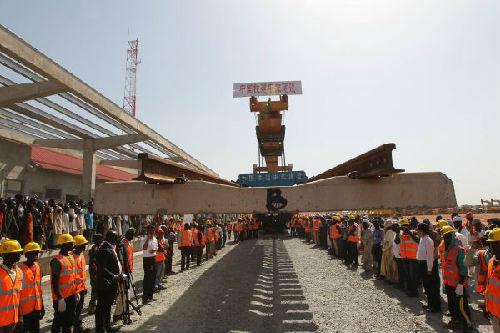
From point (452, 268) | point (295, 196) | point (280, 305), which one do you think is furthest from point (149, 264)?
point (452, 268)

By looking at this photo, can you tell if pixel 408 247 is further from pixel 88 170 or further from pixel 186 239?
pixel 88 170

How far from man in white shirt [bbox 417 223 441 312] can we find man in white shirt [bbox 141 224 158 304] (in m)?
6.50

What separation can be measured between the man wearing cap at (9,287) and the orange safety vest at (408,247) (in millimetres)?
8350

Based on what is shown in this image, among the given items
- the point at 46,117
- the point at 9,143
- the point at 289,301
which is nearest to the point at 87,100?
the point at 46,117

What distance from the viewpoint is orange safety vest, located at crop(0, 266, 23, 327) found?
4556 millimetres

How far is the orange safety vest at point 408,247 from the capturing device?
8.56m

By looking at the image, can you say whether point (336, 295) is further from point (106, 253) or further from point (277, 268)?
point (106, 253)

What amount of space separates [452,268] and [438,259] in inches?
140

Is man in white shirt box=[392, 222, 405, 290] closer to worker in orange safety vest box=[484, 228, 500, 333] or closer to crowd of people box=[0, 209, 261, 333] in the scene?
worker in orange safety vest box=[484, 228, 500, 333]

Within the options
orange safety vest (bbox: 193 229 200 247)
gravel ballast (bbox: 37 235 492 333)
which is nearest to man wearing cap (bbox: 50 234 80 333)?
gravel ballast (bbox: 37 235 492 333)

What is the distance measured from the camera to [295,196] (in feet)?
23.0

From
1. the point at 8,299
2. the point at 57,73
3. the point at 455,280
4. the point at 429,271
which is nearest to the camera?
the point at 8,299

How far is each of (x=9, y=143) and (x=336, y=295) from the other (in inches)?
650

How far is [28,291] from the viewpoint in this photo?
5.38m
